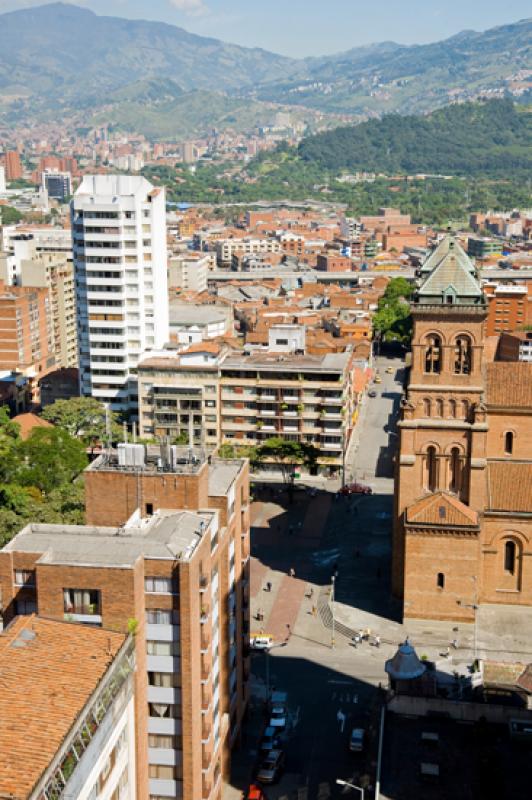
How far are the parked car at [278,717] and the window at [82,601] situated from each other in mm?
19367

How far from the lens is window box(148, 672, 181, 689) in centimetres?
3841

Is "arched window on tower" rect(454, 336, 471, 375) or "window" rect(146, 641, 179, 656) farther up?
"arched window on tower" rect(454, 336, 471, 375)

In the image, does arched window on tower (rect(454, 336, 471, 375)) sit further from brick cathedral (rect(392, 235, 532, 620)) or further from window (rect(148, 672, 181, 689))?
window (rect(148, 672, 181, 689))

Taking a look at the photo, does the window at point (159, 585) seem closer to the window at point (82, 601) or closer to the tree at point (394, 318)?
the window at point (82, 601)

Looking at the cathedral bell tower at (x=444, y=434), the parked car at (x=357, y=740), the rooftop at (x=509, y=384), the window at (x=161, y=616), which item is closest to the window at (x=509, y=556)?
the cathedral bell tower at (x=444, y=434)

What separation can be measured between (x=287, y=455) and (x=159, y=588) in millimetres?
53291

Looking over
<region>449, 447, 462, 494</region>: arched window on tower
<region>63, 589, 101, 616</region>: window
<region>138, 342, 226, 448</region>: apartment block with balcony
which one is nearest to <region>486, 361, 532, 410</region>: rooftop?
<region>449, 447, 462, 494</region>: arched window on tower

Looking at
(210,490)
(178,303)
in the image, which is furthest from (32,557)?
(178,303)

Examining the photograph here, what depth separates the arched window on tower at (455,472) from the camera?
62.6m

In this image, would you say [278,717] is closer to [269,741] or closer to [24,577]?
[269,741]

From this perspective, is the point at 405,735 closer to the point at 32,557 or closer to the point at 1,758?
the point at 32,557

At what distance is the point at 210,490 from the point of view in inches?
1812

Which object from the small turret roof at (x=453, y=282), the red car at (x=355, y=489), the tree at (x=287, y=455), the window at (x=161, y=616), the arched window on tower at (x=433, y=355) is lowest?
the red car at (x=355, y=489)

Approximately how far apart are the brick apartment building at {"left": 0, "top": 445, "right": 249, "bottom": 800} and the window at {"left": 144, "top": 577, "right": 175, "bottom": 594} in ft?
0.12
